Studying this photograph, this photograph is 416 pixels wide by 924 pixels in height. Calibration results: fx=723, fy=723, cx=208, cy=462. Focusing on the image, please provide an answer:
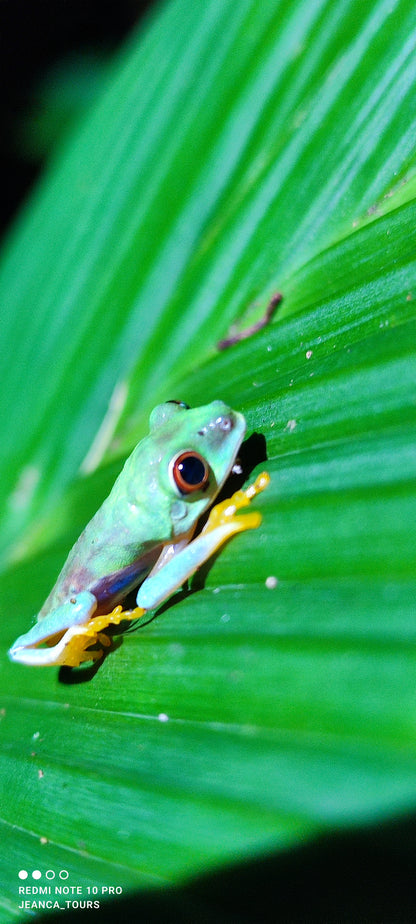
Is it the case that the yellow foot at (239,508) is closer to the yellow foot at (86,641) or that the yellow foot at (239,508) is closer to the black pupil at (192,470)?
the black pupil at (192,470)

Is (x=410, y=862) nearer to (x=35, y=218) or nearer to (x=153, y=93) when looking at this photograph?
(x=153, y=93)

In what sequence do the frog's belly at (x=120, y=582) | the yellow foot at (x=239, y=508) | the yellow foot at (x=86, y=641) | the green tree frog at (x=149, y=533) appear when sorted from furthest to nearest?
1. the frog's belly at (x=120, y=582)
2. the yellow foot at (x=86, y=641)
3. the green tree frog at (x=149, y=533)
4. the yellow foot at (x=239, y=508)

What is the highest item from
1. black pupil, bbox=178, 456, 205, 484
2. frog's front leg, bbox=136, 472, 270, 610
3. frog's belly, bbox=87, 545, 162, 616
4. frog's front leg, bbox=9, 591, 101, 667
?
black pupil, bbox=178, 456, 205, 484

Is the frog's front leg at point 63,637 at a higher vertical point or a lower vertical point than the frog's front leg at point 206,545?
lower

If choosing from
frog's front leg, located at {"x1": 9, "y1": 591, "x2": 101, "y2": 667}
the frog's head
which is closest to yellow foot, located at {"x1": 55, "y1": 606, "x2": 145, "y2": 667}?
frog's front leg, located at {"x1": 9, "y1": 591, "x2": 101, "y2": 667}

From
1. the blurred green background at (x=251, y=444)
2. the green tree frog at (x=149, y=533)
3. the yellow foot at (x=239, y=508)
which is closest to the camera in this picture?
the blurred green background at (x=251, y=444)

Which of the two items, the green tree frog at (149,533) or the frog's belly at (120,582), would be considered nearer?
the green tree frog at (149,533)

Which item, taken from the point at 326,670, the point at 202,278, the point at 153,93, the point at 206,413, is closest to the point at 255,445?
the point at 206,413

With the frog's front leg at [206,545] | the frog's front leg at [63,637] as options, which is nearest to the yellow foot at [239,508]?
the frog's front leg at [206,545]

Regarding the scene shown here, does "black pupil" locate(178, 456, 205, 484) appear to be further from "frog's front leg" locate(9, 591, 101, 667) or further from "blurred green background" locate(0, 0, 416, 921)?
"frog's front leg" locate(9, 591, 101, 667)

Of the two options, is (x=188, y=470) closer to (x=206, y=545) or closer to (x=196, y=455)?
(x=196, y=455)

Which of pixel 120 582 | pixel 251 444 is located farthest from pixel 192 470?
pixel 120 582
